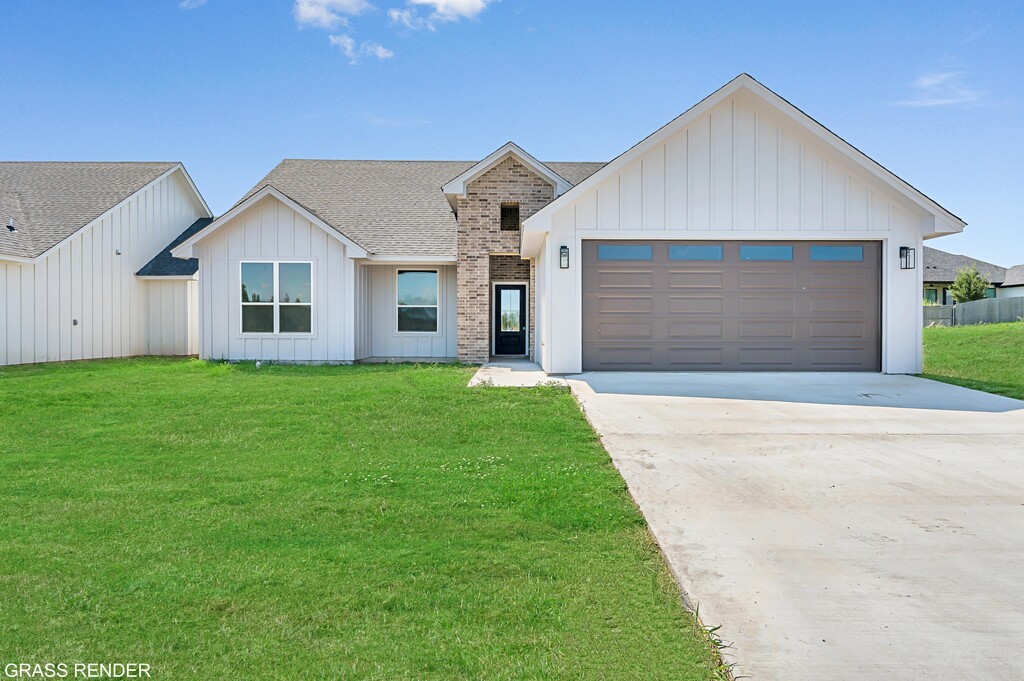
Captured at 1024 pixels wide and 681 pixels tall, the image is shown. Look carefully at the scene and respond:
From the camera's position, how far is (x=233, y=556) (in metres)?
3.39

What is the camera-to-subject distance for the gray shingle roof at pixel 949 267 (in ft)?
135

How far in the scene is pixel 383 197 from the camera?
19.2 meters

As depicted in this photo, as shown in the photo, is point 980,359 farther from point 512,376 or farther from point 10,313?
point 10,313

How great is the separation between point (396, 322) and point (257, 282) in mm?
3753

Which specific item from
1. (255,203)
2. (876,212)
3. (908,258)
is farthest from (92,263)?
(908,258)

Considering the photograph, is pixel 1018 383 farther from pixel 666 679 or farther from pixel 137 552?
pixel 137 552

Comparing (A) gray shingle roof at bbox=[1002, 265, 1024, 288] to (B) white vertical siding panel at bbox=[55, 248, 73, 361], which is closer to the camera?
(B) white vertical siding panel at bbox=[55, 248, 73, 361]

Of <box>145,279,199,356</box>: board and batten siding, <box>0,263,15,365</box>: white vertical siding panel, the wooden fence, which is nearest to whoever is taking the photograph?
<box>0,263,15,365</box>: white vertical siding panel

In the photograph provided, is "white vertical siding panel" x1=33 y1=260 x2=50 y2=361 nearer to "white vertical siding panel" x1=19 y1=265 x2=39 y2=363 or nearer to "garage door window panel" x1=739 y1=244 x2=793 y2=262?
"white vertical siding panel" x1=19 y1=265 x2=39 y2=363

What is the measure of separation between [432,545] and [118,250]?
60.0ft

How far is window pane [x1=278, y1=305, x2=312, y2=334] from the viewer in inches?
601

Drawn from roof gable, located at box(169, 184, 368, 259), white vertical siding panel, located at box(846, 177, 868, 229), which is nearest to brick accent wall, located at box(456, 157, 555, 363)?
roof gable, located at box(169, 184, 368, 259)

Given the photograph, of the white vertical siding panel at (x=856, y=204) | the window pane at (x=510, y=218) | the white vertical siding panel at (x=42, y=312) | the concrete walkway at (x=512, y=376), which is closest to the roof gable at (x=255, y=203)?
the white vertical siding panel at (x=42, y=312)

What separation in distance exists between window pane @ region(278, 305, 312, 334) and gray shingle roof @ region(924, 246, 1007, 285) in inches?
1642
